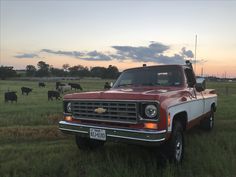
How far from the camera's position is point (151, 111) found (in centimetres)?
468

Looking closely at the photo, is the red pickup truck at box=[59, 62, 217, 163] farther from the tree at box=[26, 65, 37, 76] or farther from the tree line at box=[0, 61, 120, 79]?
the tree at box=[26, 65, 37, 76]

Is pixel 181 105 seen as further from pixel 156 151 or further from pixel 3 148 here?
pixel 3 148

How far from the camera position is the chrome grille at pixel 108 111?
4805 mm

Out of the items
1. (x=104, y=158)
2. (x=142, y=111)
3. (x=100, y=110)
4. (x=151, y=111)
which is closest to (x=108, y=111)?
(x=100, y=110)

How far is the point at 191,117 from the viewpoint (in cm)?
642

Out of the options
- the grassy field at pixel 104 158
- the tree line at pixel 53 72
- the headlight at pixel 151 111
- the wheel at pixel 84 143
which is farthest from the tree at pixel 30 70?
the headlight at pixel 151 111

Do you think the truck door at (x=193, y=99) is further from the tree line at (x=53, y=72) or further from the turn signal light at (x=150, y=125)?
the tree line at (x=53, y=72)

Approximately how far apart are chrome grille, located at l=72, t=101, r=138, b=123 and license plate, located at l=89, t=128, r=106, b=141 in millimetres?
215

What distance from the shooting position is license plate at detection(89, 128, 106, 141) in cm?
505

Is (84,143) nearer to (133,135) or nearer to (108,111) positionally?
(108,111)

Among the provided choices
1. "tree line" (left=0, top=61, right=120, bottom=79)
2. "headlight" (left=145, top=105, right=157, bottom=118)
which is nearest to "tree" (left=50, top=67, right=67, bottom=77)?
"tree line" (left=0, top=61, right=120, bottom=79)

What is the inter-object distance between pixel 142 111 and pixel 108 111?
0.69 m

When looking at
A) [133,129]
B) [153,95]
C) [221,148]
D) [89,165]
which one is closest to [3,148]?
[89,165]

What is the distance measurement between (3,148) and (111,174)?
315 centimetres
